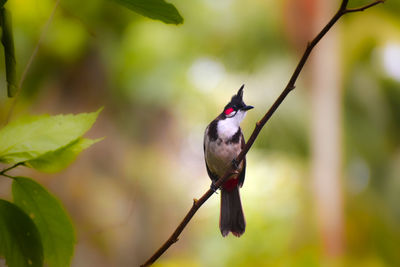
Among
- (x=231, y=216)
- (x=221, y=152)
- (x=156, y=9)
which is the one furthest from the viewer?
(x=221, y=152)

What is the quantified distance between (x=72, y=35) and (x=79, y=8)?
0.98 meters

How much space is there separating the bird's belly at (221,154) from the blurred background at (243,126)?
107 inches

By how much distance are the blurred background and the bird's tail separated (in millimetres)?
2554

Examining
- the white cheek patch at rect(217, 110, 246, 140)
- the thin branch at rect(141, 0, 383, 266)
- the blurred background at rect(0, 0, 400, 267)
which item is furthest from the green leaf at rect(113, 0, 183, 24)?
the blurred background at rect(0, 0, 400, 267)

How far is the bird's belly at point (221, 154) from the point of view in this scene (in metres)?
1.74

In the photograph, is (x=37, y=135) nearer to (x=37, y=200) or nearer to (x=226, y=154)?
(x=37, y=200)

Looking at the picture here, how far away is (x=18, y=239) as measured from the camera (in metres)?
0.57

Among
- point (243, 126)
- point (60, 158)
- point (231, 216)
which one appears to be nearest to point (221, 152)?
point (231, 216)

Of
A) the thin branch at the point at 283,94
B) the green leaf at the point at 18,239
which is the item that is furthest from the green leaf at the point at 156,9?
the green leaf at the point at 18,239

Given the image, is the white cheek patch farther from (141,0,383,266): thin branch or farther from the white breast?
(141,0,383,266): thin branch

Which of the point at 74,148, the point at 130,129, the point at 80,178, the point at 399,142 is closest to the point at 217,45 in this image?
the point at 130,129

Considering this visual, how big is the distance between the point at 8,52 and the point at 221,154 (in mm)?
1231

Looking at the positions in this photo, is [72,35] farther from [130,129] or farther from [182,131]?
[182,131]

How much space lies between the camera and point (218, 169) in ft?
6.05
